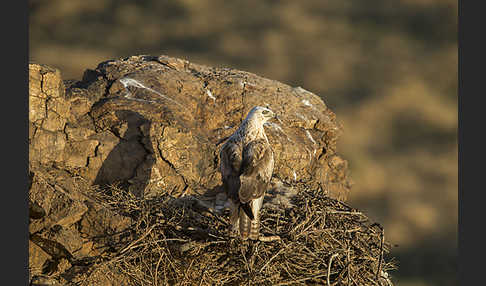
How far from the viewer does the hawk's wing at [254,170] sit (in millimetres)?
3861

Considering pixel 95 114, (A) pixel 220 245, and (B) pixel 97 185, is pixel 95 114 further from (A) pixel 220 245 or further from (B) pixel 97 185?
(A) pixel 220 245

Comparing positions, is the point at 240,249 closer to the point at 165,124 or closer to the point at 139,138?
the point at 165,124

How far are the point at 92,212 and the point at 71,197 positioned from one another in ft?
0.75

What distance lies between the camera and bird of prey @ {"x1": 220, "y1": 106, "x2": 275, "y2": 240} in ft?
12.6

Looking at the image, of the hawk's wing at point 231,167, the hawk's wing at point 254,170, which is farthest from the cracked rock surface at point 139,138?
the hawk's wing at point 254,170

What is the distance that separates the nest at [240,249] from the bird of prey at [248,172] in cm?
16

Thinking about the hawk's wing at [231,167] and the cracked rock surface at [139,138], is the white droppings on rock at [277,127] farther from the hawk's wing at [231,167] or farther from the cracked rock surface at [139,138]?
the hawk's wing at [231,167]

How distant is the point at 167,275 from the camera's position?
12.0ft

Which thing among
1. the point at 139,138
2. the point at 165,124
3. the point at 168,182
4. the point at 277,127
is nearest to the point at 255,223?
the point at 168,182

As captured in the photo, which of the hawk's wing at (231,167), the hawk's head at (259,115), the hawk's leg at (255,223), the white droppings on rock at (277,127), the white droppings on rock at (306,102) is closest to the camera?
the hawk's leg at (255,223)

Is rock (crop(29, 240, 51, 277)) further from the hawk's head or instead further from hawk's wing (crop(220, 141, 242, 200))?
the hawk's head

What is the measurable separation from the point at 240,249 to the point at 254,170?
2.37 ft

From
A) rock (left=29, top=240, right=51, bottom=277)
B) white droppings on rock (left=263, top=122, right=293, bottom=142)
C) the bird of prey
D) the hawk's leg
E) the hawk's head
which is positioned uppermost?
white droppings on rock (left=263, top=122, right=293, bottom=142)

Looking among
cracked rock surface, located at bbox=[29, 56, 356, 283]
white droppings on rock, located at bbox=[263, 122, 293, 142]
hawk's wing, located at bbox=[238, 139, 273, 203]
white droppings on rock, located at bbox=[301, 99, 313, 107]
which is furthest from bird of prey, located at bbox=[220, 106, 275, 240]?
white droppings on rock, located at bbox=[301, 99, 313, 107]
